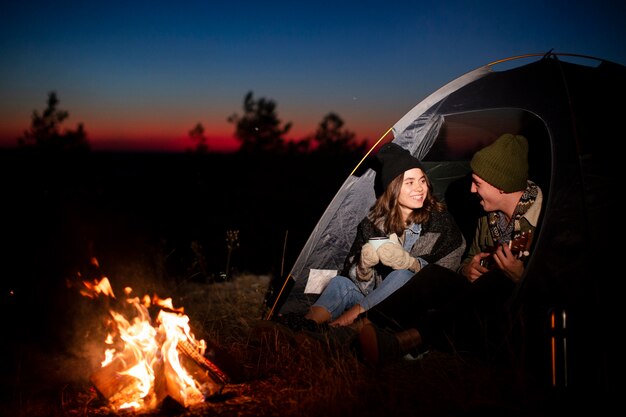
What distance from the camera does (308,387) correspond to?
3145mm

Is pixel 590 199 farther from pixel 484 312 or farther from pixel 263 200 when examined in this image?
pixel 263 200

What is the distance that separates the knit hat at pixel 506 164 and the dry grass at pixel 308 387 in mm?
1324

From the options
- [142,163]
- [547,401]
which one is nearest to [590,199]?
[547,401]

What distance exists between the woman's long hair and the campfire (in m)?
1.81

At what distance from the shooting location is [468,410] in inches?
105

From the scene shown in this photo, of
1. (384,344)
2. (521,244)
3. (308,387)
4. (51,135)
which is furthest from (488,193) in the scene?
(51,135)

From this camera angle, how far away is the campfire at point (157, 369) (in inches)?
117

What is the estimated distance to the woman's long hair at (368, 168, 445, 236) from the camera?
414 cm

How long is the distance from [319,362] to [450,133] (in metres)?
2.61

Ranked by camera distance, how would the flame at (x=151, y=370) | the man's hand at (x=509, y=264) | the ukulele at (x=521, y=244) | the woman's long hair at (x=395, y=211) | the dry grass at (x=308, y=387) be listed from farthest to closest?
the woman's long hair at (x=395, y=211) → the ukulele at (x=521, y=244) → the man's hand at (x=509, y=264) → the flame at (x=151, y=370) → the dry grass at (x=308, y=387)

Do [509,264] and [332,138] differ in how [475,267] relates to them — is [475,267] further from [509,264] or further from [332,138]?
[332,138]

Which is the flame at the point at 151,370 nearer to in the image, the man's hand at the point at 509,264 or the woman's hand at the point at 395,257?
the woman's hand at the point at 395,257

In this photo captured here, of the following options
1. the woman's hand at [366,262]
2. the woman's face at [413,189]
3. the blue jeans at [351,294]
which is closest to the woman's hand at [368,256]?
the woman's hand at [366,262]

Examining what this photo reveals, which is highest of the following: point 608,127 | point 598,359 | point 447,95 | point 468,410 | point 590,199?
point 447,95
